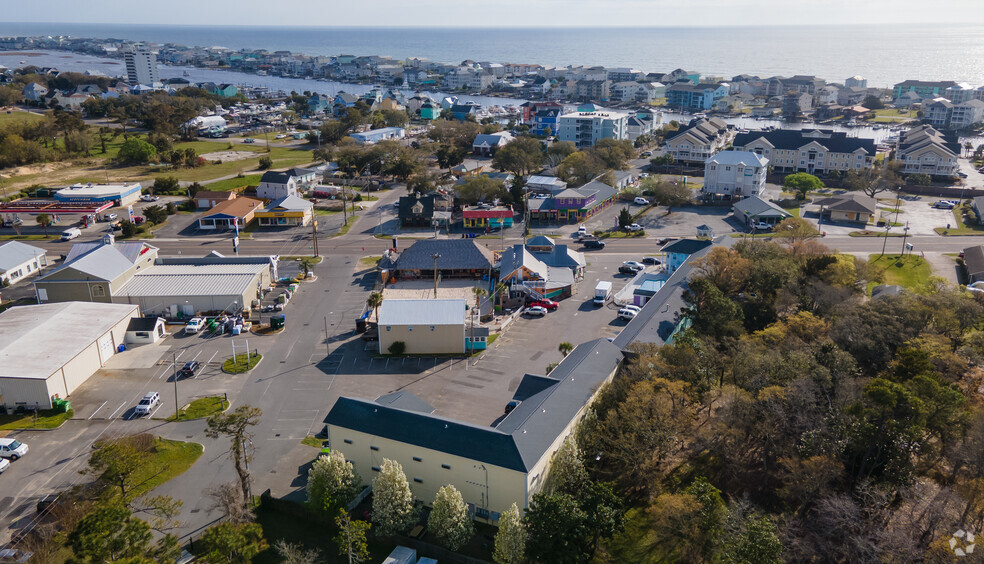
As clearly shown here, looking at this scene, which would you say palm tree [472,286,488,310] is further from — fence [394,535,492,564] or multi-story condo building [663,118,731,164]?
multi-story condo building [663,118,731,164]

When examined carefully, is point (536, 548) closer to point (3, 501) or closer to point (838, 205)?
point (3, 501)

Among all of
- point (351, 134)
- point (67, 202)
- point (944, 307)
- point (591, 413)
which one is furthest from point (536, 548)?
point (351, 134)

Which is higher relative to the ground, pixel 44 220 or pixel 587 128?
pixel 587 128

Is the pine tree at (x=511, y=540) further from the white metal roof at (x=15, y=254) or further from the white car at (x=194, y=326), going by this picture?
the white metal roof at (x=15, y=254)

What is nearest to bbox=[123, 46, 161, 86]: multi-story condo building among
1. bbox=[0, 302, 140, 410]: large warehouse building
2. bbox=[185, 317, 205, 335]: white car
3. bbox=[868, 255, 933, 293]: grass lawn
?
bbox=[0, 302, 140, 410]: large warehouse building

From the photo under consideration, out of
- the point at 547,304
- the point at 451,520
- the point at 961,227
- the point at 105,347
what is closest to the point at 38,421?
the point at 105,347

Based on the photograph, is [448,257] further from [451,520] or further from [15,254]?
[15,254]
